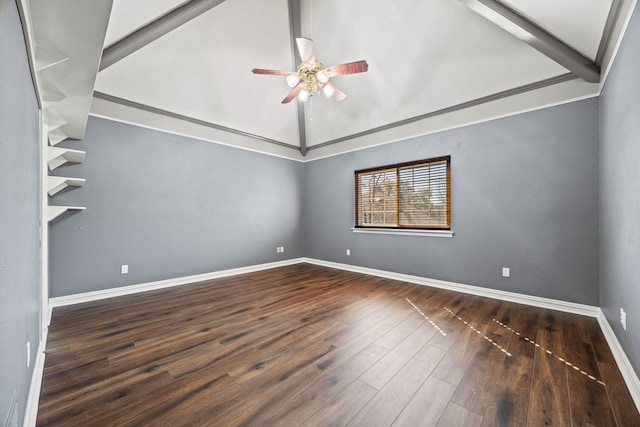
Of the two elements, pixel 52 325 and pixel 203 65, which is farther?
pixel 203 65

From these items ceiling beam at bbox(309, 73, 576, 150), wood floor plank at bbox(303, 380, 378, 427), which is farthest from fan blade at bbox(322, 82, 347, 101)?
wood floor plank at bbox(303, 380, 378, 427)

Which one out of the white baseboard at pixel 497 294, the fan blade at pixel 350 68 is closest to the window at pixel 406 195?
the white baseboard at pixel 497 294

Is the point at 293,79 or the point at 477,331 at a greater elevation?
the point at 293,79

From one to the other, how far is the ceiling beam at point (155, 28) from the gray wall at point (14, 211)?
1.72 metres

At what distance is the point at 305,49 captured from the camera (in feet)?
9.13

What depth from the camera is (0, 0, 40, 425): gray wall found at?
916mm

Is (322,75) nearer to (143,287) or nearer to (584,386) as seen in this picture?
(584,386)

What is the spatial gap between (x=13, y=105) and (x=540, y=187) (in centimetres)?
450

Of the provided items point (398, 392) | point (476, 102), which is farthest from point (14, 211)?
point (476, 102)

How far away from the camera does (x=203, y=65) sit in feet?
12.0

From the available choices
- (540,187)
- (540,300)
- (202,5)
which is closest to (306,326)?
(540,300)

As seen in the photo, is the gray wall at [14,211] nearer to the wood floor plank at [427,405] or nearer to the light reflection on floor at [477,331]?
the wood floor plank at [427,405]

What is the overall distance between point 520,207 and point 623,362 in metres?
1.86

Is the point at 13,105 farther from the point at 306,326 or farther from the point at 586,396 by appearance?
the point at 586,396
